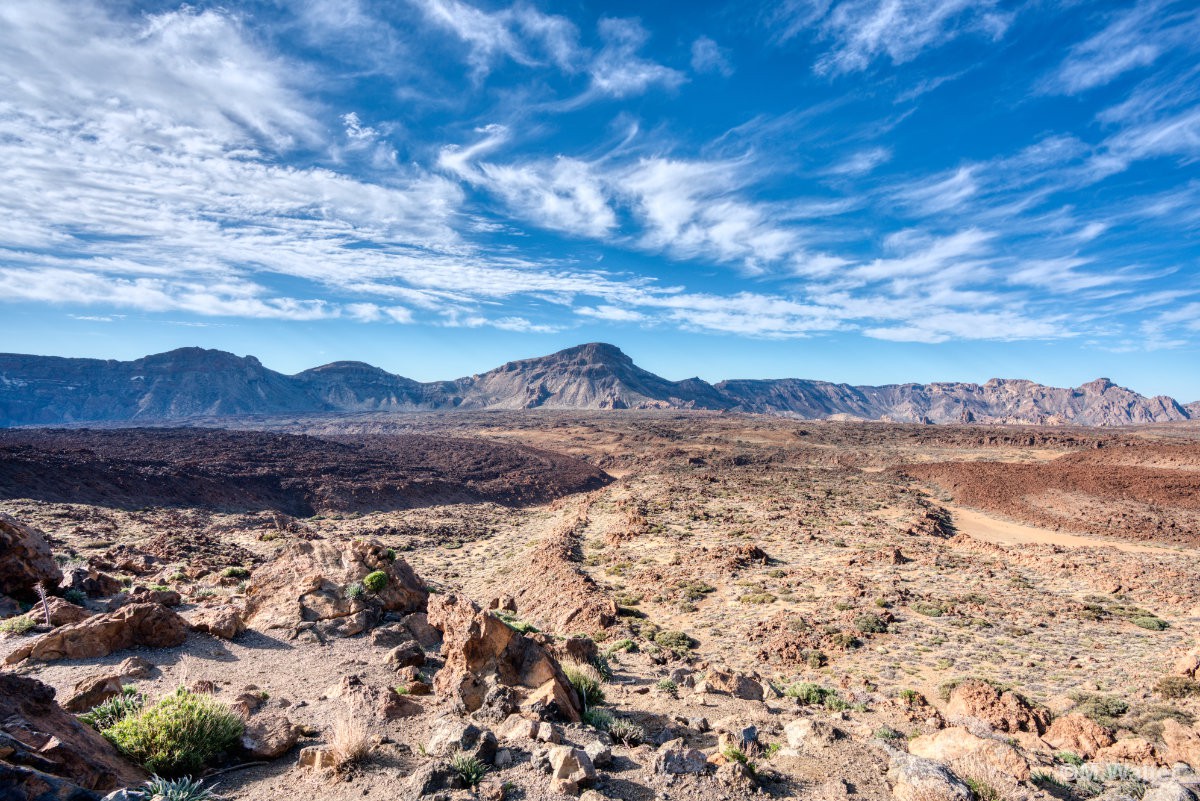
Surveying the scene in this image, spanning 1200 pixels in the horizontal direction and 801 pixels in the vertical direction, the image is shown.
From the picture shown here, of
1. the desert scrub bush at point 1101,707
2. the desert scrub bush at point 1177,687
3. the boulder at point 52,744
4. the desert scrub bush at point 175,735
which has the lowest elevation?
the desert scrub bush at point 1101,707

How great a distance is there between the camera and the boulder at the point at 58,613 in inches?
376

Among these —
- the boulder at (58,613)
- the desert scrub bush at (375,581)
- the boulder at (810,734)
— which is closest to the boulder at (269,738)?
the desert scrub bush at (375,581)

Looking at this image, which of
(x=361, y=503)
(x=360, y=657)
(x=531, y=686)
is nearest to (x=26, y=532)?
(x=360, y=657)

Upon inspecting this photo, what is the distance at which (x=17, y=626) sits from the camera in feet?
30.2

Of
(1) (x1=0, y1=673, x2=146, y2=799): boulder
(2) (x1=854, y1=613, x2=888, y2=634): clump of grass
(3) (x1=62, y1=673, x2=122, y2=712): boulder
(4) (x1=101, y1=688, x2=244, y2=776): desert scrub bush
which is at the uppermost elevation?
(1) (x1=0, y1=673, x2=146, y2=799): boulder

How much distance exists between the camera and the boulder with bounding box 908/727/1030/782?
6.49 metres

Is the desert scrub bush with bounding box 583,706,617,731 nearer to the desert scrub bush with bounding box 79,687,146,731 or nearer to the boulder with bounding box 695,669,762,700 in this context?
the boulder with bounding box 695,669,762,700

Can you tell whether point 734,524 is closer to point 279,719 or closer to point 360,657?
point 360,657

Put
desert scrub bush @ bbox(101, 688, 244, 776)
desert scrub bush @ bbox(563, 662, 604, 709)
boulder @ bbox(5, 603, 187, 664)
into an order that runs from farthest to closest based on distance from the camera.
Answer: desert scrub bush @ bbox(563, 662, 604, 709), boulder @ bbox(5, 603, 187, 664), desert scrub bush @ bbox(101, 688, 244, 776)

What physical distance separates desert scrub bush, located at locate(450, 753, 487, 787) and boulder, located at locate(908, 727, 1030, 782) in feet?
19.0

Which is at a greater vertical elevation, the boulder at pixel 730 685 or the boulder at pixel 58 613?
the boulder at pixel 58 613

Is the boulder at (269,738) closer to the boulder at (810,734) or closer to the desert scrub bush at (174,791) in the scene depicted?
the desert scrub bush at (174,791)

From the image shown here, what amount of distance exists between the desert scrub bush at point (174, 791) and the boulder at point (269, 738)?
0.88 metres

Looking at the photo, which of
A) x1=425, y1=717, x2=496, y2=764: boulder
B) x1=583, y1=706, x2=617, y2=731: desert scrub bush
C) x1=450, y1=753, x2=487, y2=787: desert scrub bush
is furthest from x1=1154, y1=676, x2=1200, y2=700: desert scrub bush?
x1=450, y1=753, x2=487, y2=787: desert scrub bush
